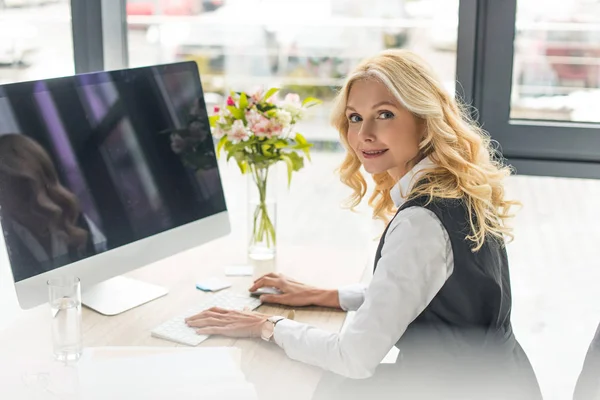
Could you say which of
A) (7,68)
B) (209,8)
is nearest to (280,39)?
(209,8)

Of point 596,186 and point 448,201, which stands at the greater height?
point 448,201

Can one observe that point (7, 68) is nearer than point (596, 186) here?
No

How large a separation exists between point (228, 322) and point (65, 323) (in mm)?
330

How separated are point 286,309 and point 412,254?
445 mm

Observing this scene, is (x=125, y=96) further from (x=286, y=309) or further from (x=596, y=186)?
(x=596, y=186)

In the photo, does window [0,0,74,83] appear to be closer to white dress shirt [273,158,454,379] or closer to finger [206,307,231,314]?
finger [206,307,231,314]

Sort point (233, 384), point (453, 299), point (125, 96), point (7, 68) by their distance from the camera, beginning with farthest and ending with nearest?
point (7, 68) < point (125, 96) < point (453, 299) < point (233, 384)

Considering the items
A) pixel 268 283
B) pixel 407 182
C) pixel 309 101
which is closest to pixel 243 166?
pixel 309 101

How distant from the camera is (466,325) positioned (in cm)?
160

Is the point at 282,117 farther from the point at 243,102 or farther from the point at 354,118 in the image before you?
the point at 354,118

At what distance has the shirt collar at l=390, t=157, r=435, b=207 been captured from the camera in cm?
166

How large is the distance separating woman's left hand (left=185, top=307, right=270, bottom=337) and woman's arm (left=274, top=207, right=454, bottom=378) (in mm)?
157

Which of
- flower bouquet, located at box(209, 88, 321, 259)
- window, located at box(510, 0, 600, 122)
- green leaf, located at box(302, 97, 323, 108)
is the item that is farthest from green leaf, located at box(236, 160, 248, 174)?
window, located at box(510, 0, 600, 122)

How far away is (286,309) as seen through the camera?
1.85m
